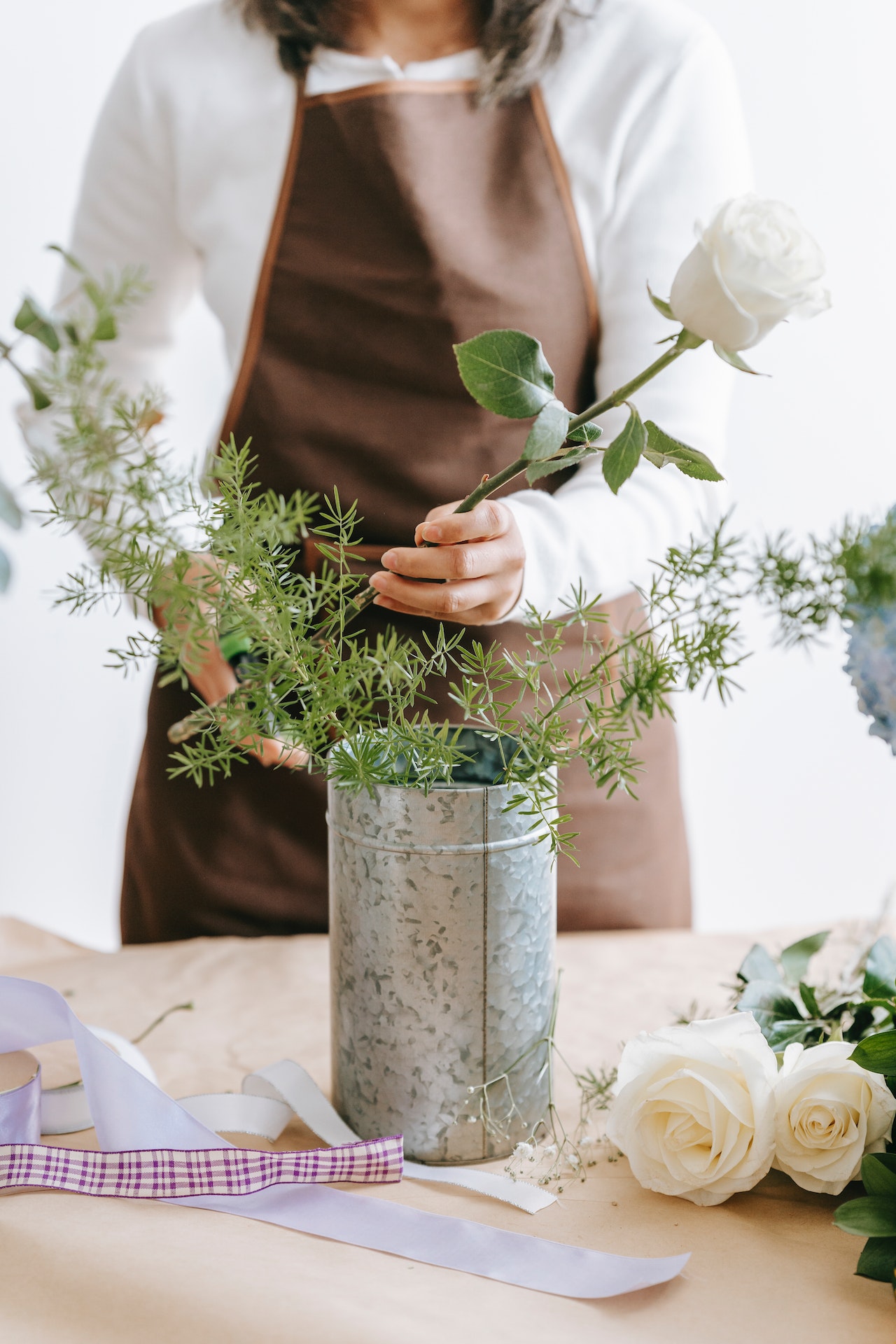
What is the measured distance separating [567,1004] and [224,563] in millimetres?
363

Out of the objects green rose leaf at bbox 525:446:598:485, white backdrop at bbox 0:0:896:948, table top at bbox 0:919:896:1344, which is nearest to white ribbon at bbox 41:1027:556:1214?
table top at bbox 0:919:896:1344

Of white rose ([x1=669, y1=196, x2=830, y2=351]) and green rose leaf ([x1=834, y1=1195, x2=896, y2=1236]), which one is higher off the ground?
white rose ([x1=669, y1=196, x2=830, y2=351])

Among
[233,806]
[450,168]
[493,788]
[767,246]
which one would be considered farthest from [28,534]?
[767,246]

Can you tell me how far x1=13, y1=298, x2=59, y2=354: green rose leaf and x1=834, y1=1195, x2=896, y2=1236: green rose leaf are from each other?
1.42 ft

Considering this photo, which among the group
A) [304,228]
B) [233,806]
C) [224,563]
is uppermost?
[304,228]

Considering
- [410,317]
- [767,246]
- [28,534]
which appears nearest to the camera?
[767,246]

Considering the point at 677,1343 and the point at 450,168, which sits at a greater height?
the point at 450,168

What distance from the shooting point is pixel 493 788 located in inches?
19.4

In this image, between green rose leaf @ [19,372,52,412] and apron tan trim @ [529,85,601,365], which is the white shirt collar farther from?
green rose leaf @ [19,372,52,412]

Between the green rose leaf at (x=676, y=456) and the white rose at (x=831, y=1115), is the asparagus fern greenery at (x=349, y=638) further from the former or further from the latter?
the white rose at (x=831, y=1115)

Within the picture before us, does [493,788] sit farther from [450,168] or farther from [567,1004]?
[450,168]

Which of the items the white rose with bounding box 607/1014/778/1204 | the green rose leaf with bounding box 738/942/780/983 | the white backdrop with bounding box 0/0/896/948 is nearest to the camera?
the white rose with bounding box 607/1014/778/1204

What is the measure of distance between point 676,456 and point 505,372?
8 cm

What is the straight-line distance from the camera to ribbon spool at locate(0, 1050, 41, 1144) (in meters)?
0.50
